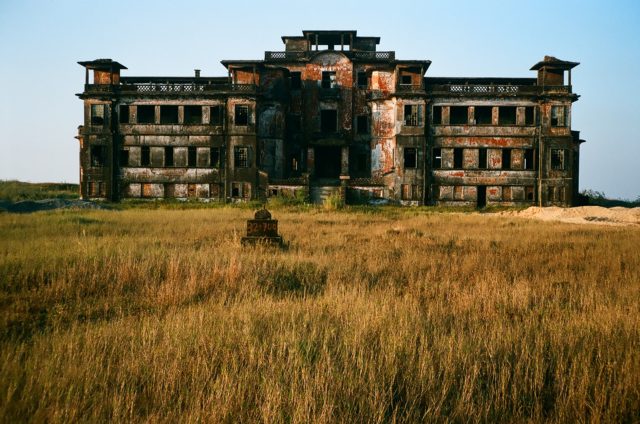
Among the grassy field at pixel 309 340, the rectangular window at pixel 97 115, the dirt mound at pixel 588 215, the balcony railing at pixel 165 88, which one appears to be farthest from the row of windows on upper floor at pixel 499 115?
the grassy field at pixel 309 340

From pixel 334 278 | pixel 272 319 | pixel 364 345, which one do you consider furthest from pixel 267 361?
pixel 334 278

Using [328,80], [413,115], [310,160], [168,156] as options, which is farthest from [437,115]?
[168,156]

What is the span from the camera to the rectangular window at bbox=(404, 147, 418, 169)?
37.9 m

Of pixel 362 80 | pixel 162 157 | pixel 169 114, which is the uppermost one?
pixel 362 80

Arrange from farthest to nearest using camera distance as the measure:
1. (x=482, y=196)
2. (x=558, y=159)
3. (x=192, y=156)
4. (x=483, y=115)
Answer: (x=483, y=115) → (x=192, y=156) → (x=482, y=196) → (x=558, y=159)

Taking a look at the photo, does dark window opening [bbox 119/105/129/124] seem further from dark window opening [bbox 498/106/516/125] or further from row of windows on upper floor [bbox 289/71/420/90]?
dark window opening [bbox 498/106/516/125]

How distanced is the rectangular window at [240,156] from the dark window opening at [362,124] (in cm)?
1014

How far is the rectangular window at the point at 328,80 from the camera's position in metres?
41.5

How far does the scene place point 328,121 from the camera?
42406 mm

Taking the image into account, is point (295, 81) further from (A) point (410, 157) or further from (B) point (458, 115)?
(B) point (458, 115)

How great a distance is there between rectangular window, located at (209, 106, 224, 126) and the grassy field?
30.4 meters

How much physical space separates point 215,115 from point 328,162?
10.5 m

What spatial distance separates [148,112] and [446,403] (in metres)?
42.5

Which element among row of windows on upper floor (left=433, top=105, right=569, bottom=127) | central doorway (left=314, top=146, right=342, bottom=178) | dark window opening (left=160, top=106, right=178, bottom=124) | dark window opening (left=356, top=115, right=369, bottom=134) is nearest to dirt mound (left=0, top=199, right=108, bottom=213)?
dark window opening (left=160, top=106, right=178, bottom=124)
